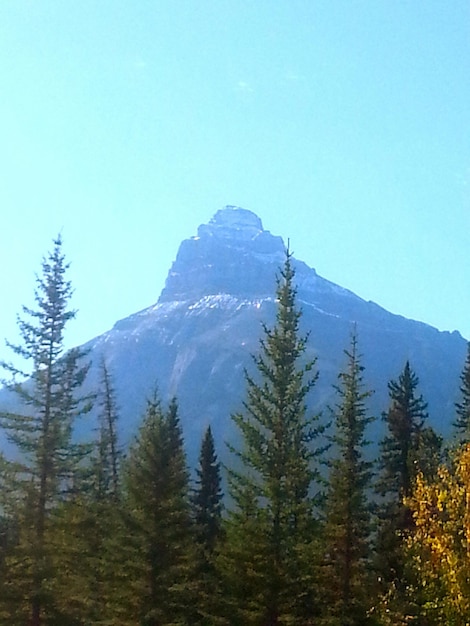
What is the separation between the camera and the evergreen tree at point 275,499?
28.5m

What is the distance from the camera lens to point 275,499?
96.3 feet

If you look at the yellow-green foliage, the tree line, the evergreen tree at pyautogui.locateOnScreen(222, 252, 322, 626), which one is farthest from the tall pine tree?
the yellow-green foliage

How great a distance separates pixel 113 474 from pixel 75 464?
41.4 ft

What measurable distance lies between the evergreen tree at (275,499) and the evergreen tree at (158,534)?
182 centimetres

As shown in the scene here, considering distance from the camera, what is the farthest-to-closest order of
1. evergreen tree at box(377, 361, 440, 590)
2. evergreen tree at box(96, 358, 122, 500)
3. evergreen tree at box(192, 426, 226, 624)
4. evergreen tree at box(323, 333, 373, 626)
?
evergreen tree at box(96, 358, 122, 500) < evergreen tree at box(192, 426, 226, 624) < evergreen tree at box(377, 361, 440, 590) < evergreen tree at box(323, 333, 373, 626)

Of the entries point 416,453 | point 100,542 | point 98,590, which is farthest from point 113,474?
point 416,453

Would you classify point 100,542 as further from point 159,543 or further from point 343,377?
point 343,377

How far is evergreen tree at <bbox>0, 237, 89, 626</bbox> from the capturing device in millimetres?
32062

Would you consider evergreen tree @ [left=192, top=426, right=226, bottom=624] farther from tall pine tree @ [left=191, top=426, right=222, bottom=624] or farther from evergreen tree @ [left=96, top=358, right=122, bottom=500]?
evergreen tree @ [left=96, top=358, right=122, bottom=500]

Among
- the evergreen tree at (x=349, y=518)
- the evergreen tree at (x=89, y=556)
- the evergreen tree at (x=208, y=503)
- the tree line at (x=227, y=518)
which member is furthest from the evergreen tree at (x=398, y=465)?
the evergreen tree at (x=89, y=556)

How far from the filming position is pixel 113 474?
149 feet

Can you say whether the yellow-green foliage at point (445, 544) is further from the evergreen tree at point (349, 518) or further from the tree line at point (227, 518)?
the evergreen tree at point (349, 518)

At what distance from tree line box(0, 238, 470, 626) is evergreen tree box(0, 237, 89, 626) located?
0.05 meters

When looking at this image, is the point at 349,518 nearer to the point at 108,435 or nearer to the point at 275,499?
the point at 275,499
